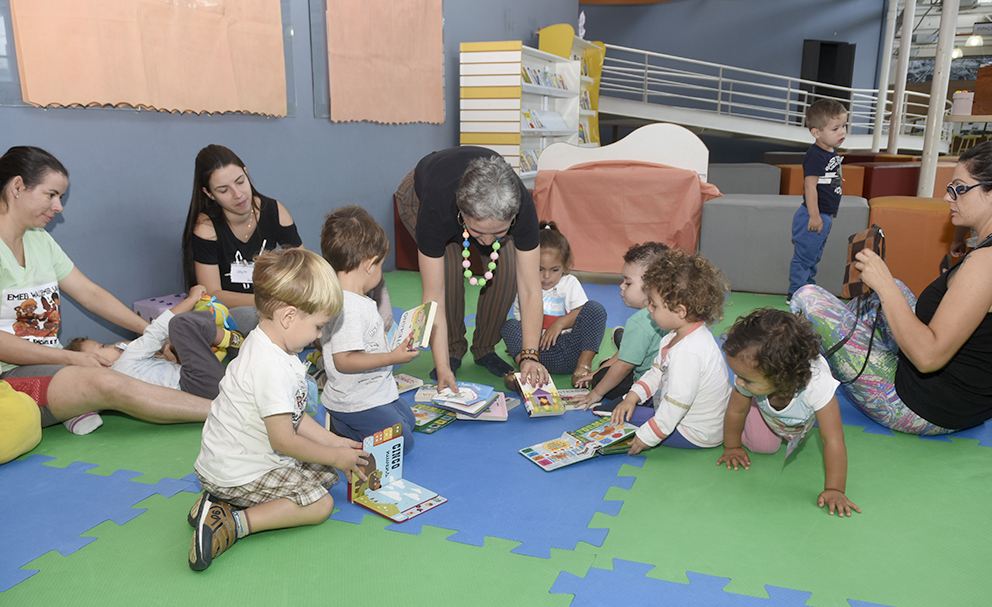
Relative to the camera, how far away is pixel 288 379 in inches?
63.4

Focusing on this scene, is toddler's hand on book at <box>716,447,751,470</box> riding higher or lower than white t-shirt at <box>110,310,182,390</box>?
lower

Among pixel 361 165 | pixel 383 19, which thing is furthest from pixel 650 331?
pixel 383 19

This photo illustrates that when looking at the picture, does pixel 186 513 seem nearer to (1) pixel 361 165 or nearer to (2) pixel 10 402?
(2) pixel 10 402

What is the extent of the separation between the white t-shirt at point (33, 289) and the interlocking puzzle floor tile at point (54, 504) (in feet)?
1.69

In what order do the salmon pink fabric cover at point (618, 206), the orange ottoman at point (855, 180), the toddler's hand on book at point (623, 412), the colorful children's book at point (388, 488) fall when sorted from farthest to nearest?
1. the orange ottoman at point (855, 180)
2. the salmon pink fabric cover at point (618, 206)
3. the toddler's hand on book at point (623, 412)
4. the colorful children's book at point (388, 488)

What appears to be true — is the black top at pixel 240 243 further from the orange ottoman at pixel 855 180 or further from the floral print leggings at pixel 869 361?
the orange ottoman at pixel 855 180

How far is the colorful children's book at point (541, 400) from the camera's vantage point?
247 cm

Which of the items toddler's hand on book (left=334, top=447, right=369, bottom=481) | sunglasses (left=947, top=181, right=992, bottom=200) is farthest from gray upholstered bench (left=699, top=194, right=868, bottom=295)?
toddler's hand on book (left=334, top=447, right=369, bottom=481)

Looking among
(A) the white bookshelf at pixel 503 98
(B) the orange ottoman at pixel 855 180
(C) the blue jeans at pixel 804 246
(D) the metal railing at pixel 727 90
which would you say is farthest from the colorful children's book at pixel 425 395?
(D) the metal railing at pixel 727 90

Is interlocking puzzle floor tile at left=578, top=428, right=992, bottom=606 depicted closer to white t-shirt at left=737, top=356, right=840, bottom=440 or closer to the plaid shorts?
white t-shirt at left=737, top=356, right=840, bottom=440

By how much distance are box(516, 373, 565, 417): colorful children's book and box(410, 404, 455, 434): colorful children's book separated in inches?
11.5

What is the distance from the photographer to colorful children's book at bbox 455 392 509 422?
2.45 m

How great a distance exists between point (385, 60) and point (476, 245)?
262 centimetres

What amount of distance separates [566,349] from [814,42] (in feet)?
36.8
